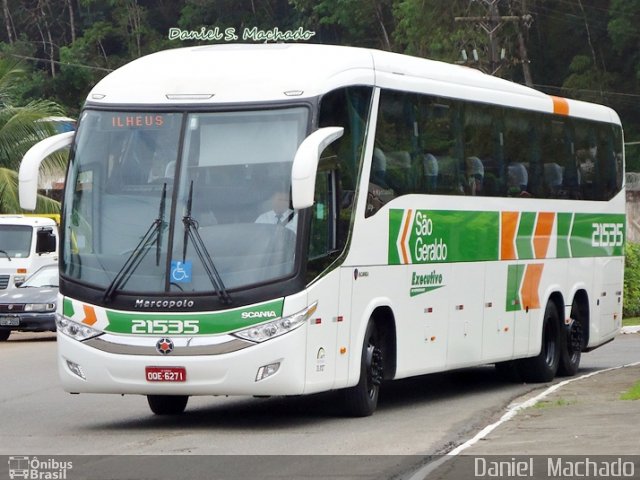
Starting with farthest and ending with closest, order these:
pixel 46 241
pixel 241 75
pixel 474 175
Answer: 1. pixel 474 175
2. pixel 46 241
3. pixel 241 75

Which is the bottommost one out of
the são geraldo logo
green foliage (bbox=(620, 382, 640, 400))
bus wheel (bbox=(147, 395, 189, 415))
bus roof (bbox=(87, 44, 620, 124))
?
bus wheel (bbox=(147, 395, 189, 415))

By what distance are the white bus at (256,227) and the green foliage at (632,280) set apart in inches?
807

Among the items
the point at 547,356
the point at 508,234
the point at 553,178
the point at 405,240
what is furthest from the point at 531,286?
the point at 405,240

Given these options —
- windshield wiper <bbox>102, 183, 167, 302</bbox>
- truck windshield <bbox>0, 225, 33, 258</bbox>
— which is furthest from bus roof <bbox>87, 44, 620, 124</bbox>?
truck windshield <bbox>0, 225, 33, 258</bbox>

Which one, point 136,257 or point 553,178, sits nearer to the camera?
point 136,257

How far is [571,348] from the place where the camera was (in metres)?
21.2

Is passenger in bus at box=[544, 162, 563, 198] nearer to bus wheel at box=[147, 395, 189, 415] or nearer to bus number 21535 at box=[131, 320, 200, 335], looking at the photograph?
bus wheel at box=[147, 395, 189, 415]

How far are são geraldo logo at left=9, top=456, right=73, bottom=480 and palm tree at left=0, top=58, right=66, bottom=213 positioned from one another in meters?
28.3

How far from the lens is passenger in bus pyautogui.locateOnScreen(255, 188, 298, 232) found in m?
13.7

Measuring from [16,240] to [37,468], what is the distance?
2455 centimetres

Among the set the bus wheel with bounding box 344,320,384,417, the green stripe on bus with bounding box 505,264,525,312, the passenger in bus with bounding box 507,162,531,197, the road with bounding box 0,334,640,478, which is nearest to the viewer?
the road with bounding box 0,334,640,478

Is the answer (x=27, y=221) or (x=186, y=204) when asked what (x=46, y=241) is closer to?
(x=186, y=204)

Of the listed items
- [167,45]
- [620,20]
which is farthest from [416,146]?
[167,45]

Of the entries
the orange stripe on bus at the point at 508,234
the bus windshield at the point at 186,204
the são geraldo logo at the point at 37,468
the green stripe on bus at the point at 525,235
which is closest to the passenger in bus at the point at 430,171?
the orange stripe on bus at the point at 508,234
